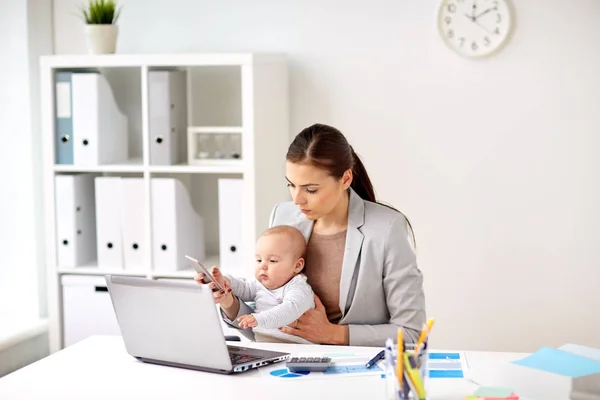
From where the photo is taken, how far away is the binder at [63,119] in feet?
12.2

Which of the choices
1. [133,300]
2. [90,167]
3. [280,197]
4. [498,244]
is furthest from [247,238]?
[133,300]

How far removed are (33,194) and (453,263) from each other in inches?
78.3

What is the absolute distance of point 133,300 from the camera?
2.19 meters

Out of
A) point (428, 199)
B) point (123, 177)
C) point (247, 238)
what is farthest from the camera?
point (123, 177)

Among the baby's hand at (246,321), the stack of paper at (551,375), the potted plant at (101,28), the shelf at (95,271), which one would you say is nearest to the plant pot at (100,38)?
the potted plant at (101,28)

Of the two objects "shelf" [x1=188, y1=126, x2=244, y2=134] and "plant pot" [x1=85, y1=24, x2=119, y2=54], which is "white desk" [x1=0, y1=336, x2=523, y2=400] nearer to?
"shelf" [x1=188, y1=126, x2=244, y2=134]

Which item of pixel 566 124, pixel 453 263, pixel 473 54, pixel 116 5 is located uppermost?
pixel 116 5

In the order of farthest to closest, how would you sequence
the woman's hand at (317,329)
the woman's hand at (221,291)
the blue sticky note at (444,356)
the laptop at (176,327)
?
the woman's hand at (317,329) → the woman's hand at (221,291) → the blue sticky note at (444,356) → the laptop at (176,327)

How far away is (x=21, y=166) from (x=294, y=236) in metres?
1.94

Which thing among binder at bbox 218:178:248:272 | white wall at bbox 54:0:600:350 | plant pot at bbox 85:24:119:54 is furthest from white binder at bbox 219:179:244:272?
plant pot at bbox 85:24:119:54

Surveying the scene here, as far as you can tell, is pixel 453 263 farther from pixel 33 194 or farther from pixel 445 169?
pixel 33 194

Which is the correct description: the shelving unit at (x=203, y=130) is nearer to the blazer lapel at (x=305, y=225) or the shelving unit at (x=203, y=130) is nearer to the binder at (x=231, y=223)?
the binder at (x=231, y=223)

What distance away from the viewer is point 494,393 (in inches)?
74.5

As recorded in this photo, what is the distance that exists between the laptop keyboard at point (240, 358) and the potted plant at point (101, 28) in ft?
6.47
